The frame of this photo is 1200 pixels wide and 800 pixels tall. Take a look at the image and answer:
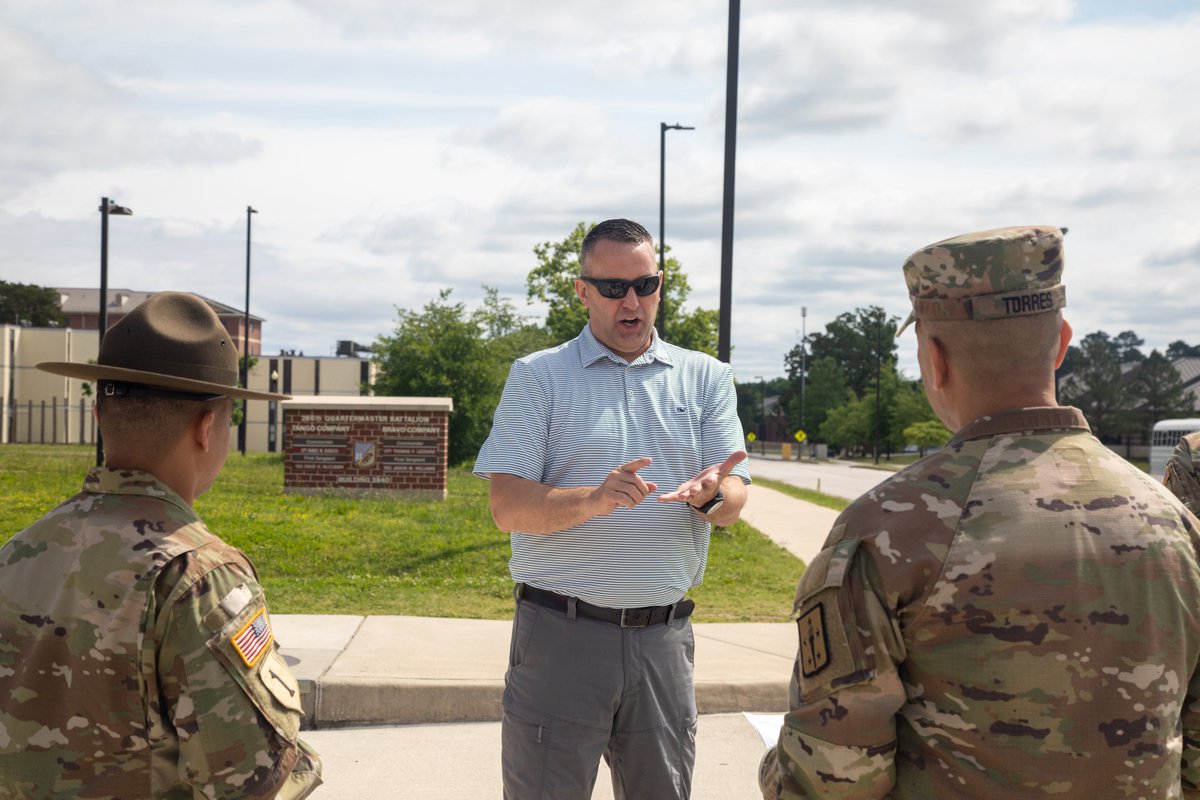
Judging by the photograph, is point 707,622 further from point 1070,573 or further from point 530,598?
point 1070,573

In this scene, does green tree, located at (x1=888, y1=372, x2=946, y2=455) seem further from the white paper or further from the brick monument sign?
the white paper

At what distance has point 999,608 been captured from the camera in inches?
78.1

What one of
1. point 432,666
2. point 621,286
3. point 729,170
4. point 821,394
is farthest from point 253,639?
point 821,394

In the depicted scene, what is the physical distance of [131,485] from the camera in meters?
2.20

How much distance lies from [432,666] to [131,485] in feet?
15.2

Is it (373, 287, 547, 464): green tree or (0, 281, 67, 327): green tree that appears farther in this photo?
(0, 281, 67, 327): green tree

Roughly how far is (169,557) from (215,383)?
40 centimetres

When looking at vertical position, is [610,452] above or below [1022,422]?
below

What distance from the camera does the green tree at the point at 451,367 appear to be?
104 ft

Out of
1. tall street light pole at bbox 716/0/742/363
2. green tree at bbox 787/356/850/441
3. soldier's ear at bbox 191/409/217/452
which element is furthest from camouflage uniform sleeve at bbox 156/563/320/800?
green tree at bbox 787/356/850/441

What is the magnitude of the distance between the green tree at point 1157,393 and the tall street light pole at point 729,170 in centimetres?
5335

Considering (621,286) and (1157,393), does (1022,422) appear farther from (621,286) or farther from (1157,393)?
(1157,393)

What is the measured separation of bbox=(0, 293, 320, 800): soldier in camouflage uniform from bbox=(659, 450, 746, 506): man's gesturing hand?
135 centimetres

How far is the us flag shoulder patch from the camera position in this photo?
6.82 ft
